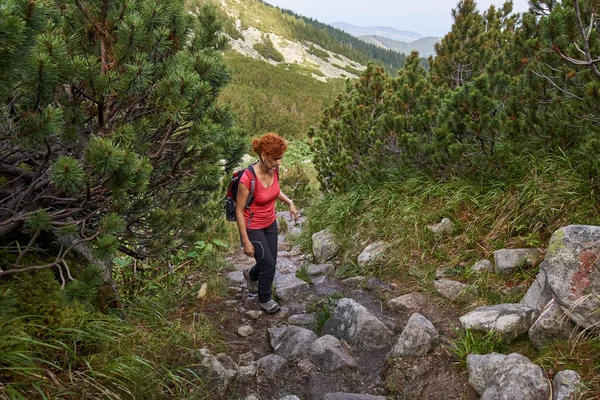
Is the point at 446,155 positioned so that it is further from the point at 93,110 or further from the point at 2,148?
the point at 2,148

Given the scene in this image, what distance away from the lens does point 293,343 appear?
3.64 metres

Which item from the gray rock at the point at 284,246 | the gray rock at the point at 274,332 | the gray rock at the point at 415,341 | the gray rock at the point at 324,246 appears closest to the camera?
the gray rock at the point at 415,341

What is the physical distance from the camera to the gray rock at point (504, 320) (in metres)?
3.10

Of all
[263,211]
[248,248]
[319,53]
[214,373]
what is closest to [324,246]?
[263,211]

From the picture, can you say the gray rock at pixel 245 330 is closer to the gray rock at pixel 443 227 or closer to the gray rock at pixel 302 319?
the gray rock at pixel 302 319

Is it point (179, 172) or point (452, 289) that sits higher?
point (179, 172)

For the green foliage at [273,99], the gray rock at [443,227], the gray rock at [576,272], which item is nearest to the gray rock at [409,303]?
the gray rock at [443,227]

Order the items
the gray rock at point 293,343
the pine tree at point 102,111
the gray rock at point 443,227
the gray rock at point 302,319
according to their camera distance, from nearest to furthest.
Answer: the pine tree at point 102,111 < the gray rock at point 293,343 < the gray rock at point 302,319 < the gray rock at point 443,227

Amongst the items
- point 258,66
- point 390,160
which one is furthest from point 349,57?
point 390,160

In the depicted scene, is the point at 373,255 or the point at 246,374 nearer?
the point at 246,374

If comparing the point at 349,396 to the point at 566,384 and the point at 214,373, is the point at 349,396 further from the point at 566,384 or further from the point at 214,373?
the point at 566,384

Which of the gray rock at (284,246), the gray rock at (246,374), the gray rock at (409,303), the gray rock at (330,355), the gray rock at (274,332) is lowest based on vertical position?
the gray rock at (284,246)

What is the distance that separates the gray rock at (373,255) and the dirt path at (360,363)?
1.12ft

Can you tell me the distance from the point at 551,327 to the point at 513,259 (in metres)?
1.18
